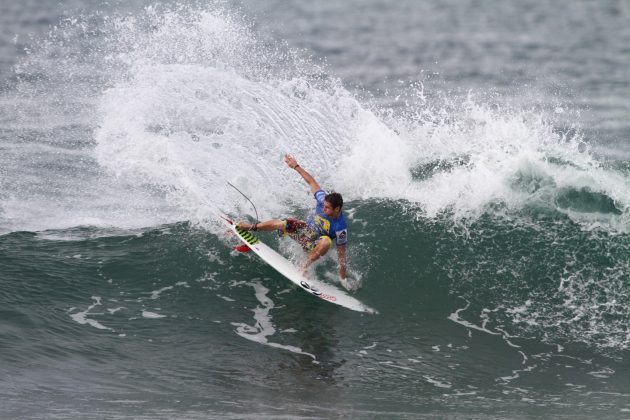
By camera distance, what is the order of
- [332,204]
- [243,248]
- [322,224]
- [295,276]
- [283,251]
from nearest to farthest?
Result: [332,204] < [322,224] < [295,276] < [243,248] < [283,251]

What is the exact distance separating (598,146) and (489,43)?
9.80 metres

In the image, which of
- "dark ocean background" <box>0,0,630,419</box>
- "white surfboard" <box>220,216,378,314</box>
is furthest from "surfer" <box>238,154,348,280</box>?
"dark ocean background" <box>0,0,630,419</box>

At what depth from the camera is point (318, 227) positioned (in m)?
10.9

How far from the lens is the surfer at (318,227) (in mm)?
10562

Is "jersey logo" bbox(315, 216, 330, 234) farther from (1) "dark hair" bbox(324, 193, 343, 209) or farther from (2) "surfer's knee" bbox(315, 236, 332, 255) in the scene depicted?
(1) "dark hair" bbox(324, 193, 343, 209)

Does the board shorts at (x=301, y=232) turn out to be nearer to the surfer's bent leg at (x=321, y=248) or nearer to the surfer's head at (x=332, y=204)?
the surfer's bent leg at (x=321, y=248)

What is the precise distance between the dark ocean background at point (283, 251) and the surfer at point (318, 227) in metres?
→ 0.62

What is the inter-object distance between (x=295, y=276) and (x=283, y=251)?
3.14ft

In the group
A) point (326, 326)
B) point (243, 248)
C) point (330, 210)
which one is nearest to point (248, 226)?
point (243, 248)

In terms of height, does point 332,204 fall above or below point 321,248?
above

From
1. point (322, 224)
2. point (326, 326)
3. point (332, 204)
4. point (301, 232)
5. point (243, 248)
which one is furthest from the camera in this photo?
point (243, 248)

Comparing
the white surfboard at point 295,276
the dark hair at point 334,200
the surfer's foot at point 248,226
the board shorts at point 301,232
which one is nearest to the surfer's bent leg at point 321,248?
the board shorts at point 301,232

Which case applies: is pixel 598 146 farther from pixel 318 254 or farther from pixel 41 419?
pixel 41 419

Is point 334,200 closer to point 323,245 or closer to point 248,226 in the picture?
point 323,245
